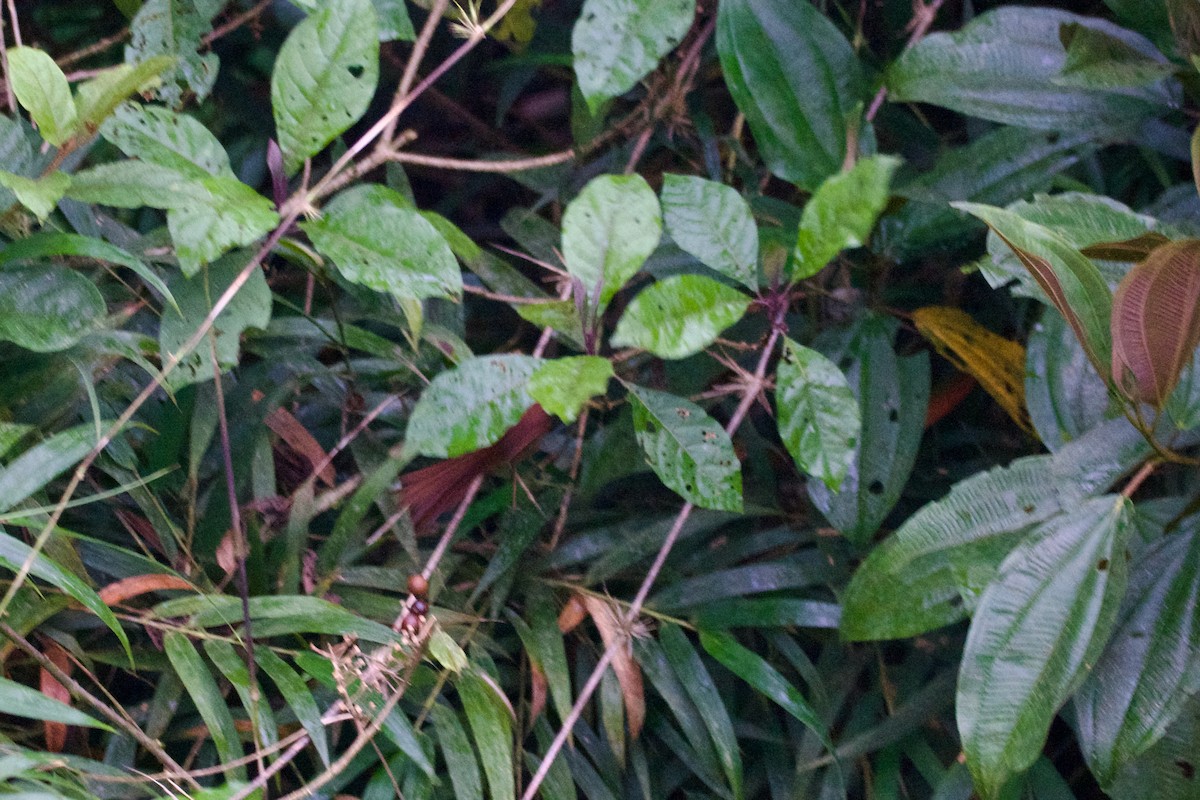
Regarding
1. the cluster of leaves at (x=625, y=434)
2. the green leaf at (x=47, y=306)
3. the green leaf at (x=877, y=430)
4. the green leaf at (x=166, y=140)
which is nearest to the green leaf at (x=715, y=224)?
the cluster of leaves at (x=625, y=434)

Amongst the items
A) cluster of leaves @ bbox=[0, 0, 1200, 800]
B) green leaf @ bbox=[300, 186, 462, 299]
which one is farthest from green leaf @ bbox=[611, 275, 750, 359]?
green leaf @ bbox=[300, 186, 462, 299]

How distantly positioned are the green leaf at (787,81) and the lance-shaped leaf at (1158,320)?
303mm

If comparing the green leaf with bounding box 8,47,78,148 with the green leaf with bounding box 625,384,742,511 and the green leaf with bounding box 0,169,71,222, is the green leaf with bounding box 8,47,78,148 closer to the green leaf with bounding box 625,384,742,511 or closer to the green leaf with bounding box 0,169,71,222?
the green leaf with bounding box 0,169,71,222

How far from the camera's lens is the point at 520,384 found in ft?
2.21

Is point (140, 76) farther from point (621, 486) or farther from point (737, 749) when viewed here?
point (737, 749)

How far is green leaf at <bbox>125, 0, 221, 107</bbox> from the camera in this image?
77 cm

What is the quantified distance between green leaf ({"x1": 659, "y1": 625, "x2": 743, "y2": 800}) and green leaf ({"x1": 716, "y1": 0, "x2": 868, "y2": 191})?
0.42 m

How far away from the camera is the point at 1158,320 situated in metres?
0.61

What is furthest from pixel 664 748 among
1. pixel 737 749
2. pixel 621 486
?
pixel 621 486

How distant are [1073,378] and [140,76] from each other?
73 centimetres

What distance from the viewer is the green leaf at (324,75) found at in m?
0.66

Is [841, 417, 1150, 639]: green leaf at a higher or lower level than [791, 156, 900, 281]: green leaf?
lower

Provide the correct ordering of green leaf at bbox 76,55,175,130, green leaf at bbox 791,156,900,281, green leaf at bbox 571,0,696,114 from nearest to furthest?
green leaf at bbox 791,156,900,281, green leaf at bbox 76,55,175,130, green leaf at bbox 571,0,696,114

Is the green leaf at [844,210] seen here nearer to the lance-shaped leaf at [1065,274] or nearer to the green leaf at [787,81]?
the lance-shaped leaf at [1065,274]
